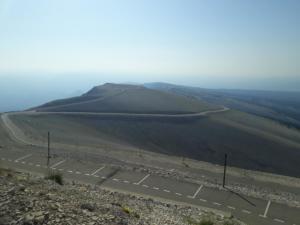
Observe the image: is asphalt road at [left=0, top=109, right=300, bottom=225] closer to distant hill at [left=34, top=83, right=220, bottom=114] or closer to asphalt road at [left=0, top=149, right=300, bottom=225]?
asphalt road at [left=0, top=149, right=300, bottom=225]

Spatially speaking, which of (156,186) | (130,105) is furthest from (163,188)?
(130,105)

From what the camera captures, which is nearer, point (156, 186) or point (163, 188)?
point (163, 188)

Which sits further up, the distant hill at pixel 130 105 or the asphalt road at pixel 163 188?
the distant hill at pixel 130 105

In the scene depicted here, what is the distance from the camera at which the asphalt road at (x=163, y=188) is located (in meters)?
25.4

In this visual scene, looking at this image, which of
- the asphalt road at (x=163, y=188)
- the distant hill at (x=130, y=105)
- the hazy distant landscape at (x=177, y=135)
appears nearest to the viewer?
the asphalt road at (x=163, y=188)

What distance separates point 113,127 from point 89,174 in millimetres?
40189

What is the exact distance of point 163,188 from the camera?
29.6 metres

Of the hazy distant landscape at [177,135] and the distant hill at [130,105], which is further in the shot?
the distant hill at [130,105]

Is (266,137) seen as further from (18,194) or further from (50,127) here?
(18,194)

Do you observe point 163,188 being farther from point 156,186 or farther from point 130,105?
point 130,105

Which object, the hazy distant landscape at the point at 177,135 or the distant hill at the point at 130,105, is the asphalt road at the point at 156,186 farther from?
the distant hill at the point at 130,105

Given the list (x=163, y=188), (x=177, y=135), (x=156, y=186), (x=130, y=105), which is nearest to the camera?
(x=163, y=188)

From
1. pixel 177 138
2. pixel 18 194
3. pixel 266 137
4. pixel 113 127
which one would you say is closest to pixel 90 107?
pixel 113 127

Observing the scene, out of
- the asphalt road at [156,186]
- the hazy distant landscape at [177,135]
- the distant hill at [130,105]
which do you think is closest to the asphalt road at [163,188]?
the asphalt road at [156,186]
